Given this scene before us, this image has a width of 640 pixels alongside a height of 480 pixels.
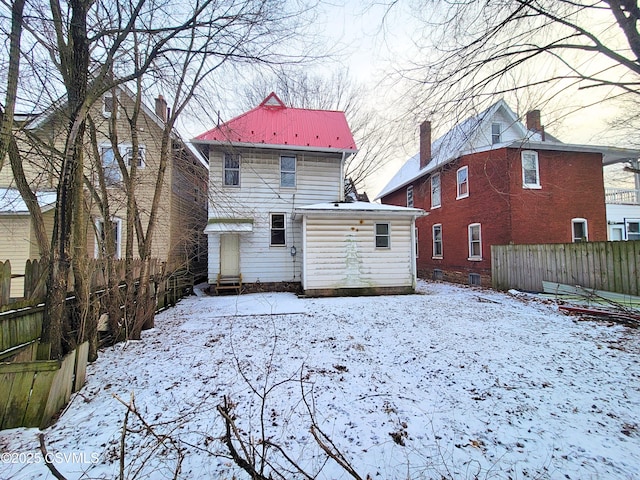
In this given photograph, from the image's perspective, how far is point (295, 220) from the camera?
10828 millimetres

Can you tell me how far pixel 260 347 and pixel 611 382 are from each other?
4.70m

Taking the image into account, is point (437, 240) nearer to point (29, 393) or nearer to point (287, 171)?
point (287, 171)

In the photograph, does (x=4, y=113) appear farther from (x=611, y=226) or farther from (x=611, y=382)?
(x=611, y=226)

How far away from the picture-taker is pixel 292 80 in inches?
200

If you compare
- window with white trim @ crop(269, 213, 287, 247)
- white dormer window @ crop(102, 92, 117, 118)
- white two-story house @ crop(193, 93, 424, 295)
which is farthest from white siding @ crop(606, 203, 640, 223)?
white dormer window @ crop(102, 92, 117, 118)

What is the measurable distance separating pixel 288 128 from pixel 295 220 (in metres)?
3.80

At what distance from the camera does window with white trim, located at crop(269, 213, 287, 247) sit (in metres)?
11.0

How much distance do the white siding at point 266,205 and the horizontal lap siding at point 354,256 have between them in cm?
147

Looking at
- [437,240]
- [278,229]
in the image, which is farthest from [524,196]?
[278,229]

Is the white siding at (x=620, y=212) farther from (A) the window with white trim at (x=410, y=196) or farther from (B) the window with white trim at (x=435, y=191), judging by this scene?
(A) the window with white trim at (x=410, y=196)

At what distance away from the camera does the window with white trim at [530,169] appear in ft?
39.7

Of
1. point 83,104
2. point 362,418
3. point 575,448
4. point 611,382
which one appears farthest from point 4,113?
point 611,382

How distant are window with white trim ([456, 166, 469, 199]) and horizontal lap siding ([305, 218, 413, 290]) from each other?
17.6 feet

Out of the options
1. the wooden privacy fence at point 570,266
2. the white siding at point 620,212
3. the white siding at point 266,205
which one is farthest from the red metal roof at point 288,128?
the white siding at point 620,212
